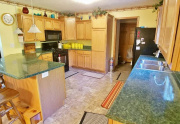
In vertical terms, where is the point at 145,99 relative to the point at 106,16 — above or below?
below

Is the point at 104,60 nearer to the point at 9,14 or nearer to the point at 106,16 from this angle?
the point at 106,16

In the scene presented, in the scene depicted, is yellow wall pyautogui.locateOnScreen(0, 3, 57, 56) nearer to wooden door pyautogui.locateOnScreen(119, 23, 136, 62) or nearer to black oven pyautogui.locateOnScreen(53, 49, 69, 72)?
black oven pyautogui.locateOnScreen(53, 49, 69, 72)

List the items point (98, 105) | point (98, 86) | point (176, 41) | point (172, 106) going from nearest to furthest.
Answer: point (176, 41) < point (172, 106) < point (98, 105) < point (98, 86)

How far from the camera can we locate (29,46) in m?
3.84

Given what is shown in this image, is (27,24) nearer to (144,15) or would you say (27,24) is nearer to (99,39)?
(99,39)

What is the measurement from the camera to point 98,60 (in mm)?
4332

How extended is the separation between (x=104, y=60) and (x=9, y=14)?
3.41 m

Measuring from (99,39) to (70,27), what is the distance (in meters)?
1.50

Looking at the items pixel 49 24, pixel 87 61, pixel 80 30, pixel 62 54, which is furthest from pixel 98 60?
pixel 49 24

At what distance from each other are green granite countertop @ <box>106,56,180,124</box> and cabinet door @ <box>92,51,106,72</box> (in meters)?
2.71

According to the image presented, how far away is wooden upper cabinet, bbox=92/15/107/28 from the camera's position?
153 inches

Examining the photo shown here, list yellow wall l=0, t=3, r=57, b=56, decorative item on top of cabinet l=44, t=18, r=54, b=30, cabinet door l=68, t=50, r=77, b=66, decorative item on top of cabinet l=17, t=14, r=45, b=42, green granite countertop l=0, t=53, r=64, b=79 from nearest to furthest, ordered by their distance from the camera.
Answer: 1. green granite countertop l=0, t=53, r=64, b=79
2. yellow wall l=0, t=3, r=57, b=56
3. decorative item on top of cabinet l=17, t=14, r=45, b=42
4. decorative item on top of cabinet l=44, t=18, r=54, b=30
5. cabinet door l=68, t=50, r=77, b=66

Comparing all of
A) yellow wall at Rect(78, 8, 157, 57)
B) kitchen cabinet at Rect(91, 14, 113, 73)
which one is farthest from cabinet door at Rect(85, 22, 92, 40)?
yellow wall at Rect(78, 8, 157, 57)

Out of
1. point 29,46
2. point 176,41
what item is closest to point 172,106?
point 176,41
